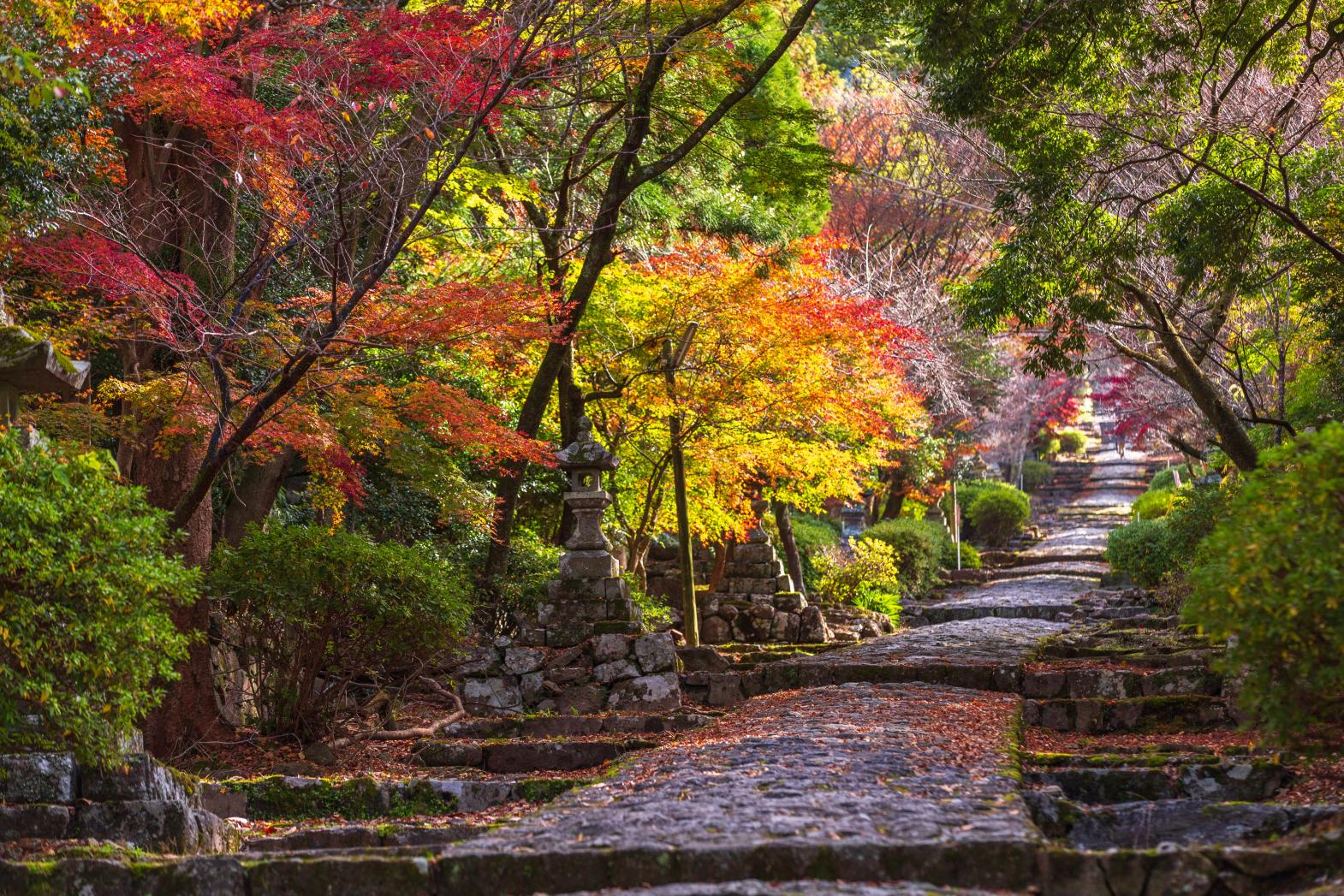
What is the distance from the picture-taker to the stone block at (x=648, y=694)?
38.0 feet

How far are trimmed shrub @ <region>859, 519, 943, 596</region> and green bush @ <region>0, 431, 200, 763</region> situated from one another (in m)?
→ 17.8

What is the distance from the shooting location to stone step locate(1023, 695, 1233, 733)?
927cm

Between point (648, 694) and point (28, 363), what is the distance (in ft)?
21.9

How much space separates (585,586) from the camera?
1202cm

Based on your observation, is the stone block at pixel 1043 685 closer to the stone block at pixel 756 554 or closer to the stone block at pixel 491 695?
the stone block at pixel 491 695

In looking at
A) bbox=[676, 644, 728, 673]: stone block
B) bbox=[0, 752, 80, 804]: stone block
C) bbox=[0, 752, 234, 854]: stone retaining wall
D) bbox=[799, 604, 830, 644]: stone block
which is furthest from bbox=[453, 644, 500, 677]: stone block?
bbox=[799, 604, 830, 644]: stone block

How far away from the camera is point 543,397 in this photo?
1284 centimetres

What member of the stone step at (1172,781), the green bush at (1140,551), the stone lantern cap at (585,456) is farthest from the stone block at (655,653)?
the green bush at (1140,551)

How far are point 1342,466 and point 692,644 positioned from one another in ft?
32.7

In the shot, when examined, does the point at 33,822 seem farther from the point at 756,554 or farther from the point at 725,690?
the point at 756,554

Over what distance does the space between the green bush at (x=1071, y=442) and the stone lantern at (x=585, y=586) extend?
1681 inches

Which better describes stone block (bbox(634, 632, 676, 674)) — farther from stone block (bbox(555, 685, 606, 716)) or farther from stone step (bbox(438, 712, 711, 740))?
stone step (bbox(438, 712, 711, 740))

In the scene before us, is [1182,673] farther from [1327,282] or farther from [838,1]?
[838,1]

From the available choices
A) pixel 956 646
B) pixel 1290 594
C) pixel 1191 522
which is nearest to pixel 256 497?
pixel 956 646
